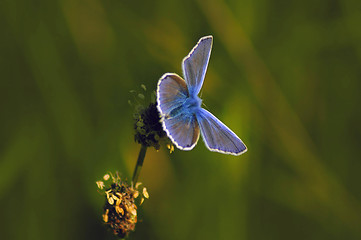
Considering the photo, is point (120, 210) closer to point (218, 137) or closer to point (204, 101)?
point (218, 137)

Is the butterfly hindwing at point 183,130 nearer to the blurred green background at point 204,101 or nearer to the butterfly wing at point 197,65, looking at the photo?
the butterfly wing at point 197,65

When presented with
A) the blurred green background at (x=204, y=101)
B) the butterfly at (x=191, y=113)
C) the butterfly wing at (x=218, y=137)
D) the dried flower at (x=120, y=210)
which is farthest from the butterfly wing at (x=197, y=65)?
the blurred green background at (x=204, y=101)

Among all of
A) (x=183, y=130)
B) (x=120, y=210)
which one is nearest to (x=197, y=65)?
(x=183, y=130)

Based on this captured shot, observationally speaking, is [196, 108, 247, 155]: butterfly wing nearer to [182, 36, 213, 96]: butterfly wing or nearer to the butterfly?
the butterfly

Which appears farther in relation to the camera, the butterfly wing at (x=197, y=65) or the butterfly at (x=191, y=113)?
the butterfly wing at (x=197, y=65)

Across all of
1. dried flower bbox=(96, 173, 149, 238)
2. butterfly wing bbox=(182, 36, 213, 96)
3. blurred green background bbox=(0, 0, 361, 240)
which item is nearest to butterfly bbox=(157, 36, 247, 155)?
butterfly wing bbox=(182, 36, 213, 96)
